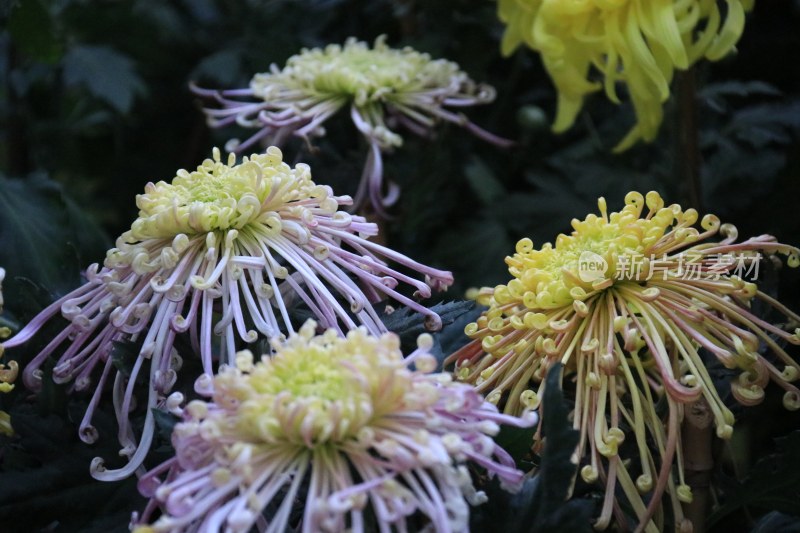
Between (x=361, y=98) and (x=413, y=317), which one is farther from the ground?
(x=361, y=98)

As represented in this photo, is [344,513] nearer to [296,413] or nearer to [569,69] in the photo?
[296,413]

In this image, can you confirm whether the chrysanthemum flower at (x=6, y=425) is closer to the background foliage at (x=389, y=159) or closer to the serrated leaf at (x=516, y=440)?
the background foliage at (x=389, y=159)

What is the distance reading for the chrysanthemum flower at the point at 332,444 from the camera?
1.22 ft

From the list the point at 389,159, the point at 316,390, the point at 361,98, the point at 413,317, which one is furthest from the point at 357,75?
the point at 316,390

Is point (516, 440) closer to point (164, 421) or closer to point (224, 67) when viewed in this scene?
point (164, 421)

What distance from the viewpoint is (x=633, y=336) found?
468 mm

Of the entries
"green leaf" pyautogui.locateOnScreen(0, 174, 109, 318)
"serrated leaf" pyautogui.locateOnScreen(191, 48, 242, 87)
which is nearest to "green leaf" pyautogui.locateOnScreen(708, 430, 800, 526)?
"green leaf" pyautogui.locateOnScreen(0, 174, 109, 318)

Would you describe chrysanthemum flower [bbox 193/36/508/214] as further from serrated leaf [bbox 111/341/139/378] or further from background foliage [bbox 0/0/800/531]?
serrated leaf [bbox 111/341/139/378]

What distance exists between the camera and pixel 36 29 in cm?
93

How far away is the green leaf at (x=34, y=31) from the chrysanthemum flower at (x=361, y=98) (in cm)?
25

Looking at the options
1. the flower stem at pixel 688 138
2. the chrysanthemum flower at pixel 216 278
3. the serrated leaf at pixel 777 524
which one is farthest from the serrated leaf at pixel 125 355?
the flower stem at pixel 688 138

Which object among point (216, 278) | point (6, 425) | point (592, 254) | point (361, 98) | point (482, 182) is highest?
point (482, 182)

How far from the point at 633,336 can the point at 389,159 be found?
49 cm

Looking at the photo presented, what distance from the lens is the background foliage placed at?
A: 55 centimetres
